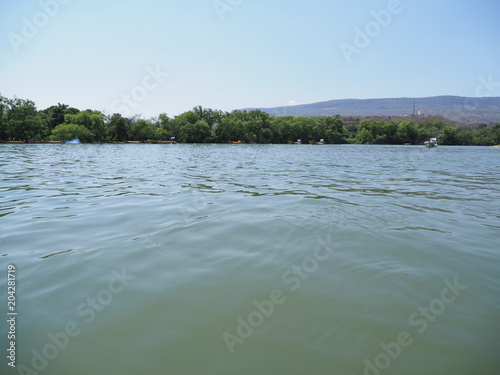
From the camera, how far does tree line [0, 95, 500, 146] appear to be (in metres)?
74.7

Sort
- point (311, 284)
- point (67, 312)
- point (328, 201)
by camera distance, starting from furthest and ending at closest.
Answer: point (328, 201), point (311, 284), point (67, 312)

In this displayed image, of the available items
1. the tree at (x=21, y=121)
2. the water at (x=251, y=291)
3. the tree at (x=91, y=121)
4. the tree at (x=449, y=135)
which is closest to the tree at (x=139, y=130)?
the tree at (x=91, y=121)

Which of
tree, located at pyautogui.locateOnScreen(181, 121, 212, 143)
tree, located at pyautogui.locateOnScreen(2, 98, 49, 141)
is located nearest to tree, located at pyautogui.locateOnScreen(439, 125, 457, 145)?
tree, located at pyautogui.locateOnScreen(181, 121, 212, 143)

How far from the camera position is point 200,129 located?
357 feet

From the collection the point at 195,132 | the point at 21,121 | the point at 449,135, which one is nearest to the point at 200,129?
the point at 195,132

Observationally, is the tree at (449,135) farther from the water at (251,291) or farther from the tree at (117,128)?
the water at (251,291)

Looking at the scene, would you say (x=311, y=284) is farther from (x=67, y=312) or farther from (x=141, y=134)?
(x=141, y=134)

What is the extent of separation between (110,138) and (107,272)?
109094 millimetres

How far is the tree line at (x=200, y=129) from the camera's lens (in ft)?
245

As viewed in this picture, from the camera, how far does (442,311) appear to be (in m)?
3.16

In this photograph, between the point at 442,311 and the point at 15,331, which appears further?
the point at 442,311

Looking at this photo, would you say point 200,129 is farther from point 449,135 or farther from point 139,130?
point 449,135

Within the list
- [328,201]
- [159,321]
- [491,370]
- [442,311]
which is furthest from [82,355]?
[328,201]

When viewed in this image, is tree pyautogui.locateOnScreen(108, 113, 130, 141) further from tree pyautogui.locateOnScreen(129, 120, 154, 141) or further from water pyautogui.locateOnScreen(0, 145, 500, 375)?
water pyautogui.locateOnScreen(0, 145, 500, 375)
